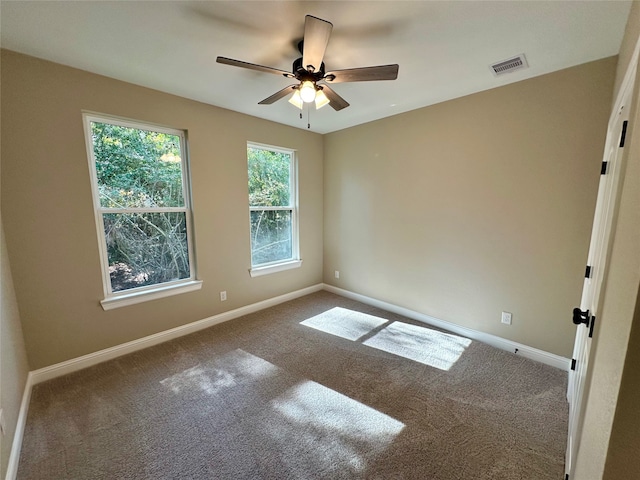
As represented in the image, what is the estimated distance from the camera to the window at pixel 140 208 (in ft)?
7.87

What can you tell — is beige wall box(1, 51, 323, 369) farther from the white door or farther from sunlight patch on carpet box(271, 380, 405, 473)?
the white door

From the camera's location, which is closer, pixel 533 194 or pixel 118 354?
pixel 533 194

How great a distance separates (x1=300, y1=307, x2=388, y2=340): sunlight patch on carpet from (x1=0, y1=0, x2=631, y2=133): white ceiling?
256 centimetres

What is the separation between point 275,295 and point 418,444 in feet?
8.52

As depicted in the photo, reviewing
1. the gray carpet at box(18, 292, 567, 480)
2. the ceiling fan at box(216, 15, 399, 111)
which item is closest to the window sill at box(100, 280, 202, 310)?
the gray carpet at box(18, 292, 567, 480)

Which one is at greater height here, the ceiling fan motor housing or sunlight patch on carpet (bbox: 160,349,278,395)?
the ceiling fan motor housing

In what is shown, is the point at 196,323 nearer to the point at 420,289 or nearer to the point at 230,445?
the point at 230,445

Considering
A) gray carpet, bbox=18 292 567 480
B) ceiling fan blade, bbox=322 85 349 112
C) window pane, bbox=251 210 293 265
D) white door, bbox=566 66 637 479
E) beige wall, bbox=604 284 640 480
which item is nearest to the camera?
beige wall, bbox=604 284 640 480

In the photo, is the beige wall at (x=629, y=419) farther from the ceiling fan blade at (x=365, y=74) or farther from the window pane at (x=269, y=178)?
the window pane at (x=269, y=178)

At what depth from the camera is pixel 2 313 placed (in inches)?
64.6

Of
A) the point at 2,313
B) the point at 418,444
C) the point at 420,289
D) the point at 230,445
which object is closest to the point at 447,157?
the point at 420,289

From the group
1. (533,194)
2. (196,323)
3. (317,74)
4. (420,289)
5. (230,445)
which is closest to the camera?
(230,445)

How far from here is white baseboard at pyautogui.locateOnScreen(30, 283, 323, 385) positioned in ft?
7.22

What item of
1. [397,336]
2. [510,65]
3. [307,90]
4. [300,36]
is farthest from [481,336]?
[300,36]
